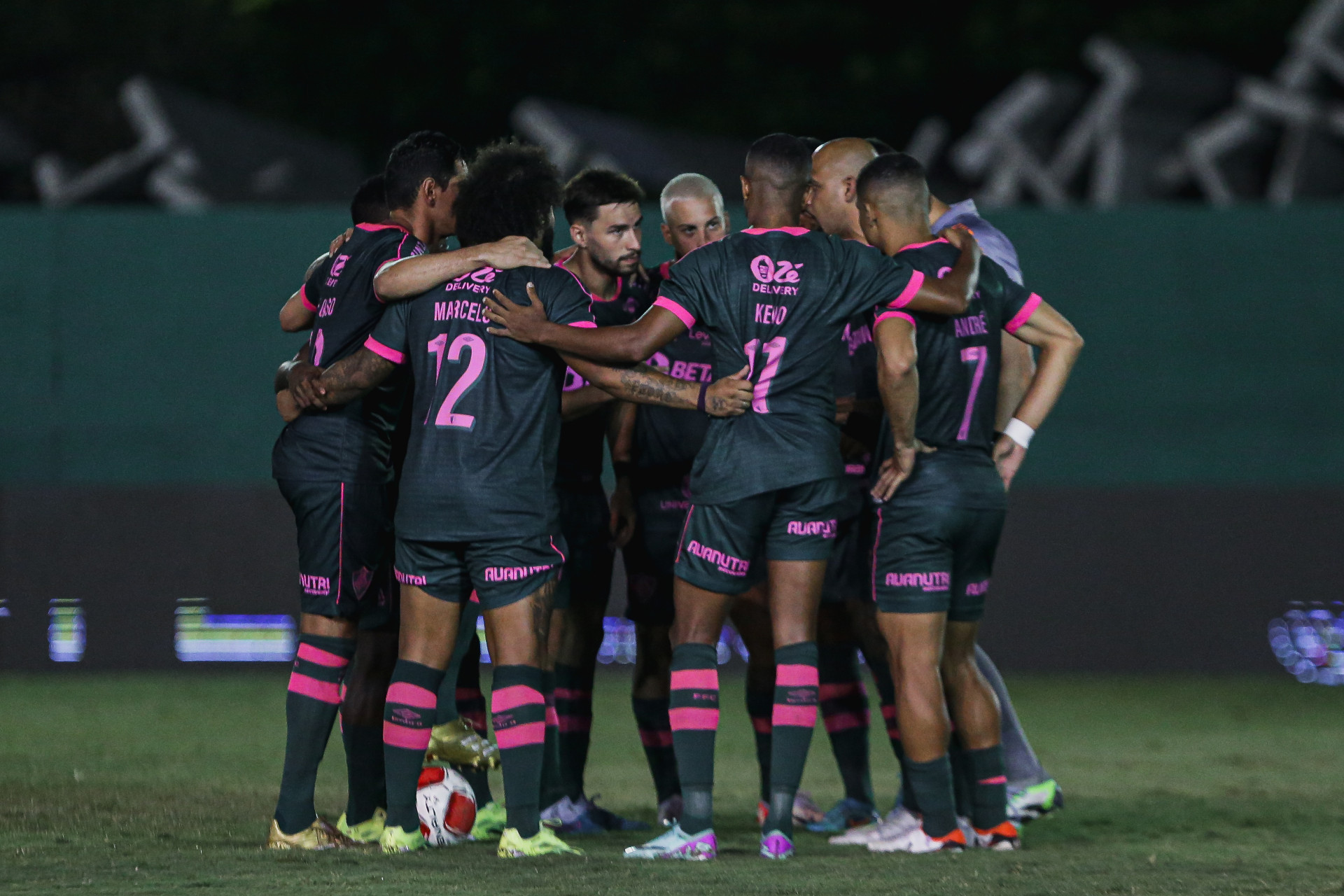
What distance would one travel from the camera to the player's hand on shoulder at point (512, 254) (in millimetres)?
5617

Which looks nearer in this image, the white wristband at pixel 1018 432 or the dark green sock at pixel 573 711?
the white wristband at pixel 1018 432

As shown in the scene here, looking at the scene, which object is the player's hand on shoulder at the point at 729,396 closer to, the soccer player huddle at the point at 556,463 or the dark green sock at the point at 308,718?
the soccer player huddle at the point at 556,463

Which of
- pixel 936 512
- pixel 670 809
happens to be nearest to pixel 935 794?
pixel 936 512

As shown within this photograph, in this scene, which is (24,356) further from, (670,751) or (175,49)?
(175,49)

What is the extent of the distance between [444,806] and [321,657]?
687mm

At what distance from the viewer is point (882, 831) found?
19.8ft

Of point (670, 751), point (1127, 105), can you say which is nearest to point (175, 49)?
point (1127, 105)

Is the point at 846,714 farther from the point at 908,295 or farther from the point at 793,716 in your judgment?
the point at 908,295

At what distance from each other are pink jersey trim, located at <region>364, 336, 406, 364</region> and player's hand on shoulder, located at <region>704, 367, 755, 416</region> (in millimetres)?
1033

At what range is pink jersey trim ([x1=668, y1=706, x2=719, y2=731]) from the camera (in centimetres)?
570

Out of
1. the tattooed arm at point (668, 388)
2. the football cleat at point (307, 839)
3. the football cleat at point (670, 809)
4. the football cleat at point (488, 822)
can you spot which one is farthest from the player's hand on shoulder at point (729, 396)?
the football cleat at point (307, 839)

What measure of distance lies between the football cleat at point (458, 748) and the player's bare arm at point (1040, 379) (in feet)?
7.01

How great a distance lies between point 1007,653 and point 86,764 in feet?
19.9

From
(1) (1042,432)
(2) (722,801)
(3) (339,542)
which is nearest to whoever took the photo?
(3) (339,542)
